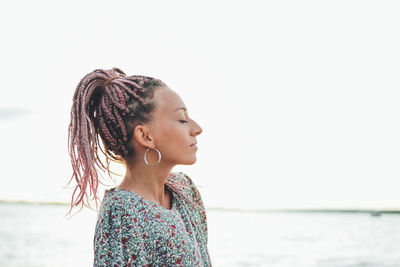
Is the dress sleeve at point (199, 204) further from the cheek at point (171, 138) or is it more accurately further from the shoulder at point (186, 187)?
the cheek at point (171, 138)

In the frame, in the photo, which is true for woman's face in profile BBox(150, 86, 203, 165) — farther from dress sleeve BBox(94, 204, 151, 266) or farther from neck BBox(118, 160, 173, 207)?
dress sleeve BBox(94, 204, 151, 266)

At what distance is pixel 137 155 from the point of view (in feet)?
5.54

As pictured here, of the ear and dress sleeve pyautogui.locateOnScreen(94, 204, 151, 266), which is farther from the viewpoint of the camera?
the ear

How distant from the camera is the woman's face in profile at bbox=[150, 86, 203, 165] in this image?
1.65m

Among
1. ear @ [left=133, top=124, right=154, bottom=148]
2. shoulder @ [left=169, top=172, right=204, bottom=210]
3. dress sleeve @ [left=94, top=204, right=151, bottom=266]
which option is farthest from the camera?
shoulder @ [left=169, top=172, right=204, bottom=210]

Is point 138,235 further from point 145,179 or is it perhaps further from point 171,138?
point 171,138

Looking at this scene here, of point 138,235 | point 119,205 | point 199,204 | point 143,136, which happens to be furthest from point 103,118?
point 199,204

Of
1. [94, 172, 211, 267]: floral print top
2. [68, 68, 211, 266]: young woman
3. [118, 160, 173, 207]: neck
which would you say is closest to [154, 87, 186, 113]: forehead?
[68, 68, 211, 266]: young woman

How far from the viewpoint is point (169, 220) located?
1.62 metres

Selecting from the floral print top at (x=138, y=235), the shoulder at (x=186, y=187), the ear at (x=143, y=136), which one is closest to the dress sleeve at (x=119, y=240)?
the floral print top at (x=138, y=235)

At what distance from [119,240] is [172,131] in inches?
16.5

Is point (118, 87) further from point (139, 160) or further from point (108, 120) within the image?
point (139, 160)

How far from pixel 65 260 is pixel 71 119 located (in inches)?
554

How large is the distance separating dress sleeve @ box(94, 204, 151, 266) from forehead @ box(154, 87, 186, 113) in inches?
15.0
